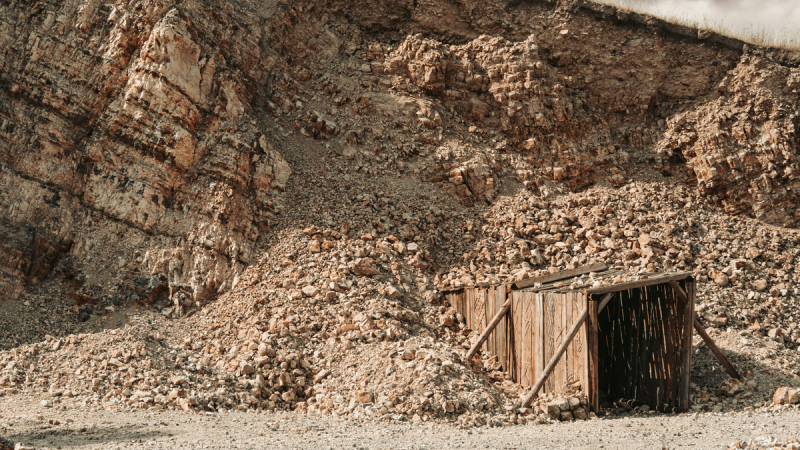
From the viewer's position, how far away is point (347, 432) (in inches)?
270

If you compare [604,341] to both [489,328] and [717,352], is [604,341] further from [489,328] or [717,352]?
[489,328]

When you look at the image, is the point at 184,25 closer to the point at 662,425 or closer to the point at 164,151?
the point at 164,151

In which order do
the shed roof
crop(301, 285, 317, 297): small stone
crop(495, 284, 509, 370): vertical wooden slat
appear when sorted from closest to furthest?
the shed roof < crop(495, 284, 509, 370): vertical wooden slat < crop(301, 285, 317, 297): small stone

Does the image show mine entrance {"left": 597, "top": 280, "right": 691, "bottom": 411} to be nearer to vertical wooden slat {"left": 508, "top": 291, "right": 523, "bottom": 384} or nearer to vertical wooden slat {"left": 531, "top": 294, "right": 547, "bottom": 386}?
vertical wooden slat {"left": 531, "top": 294, "right": 547, "bottom": 386}

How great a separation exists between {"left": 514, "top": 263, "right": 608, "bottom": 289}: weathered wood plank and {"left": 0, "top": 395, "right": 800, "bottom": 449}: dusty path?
275 cm

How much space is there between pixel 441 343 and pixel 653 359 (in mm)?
3479

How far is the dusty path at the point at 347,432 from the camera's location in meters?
6.12

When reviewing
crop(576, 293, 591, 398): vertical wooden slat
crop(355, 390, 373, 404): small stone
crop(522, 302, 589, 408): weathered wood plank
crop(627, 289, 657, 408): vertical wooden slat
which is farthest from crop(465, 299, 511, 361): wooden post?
crop(627, 289, 657, 408): vertical wooden slat

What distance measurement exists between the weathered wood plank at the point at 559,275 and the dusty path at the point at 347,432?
9.01 feet

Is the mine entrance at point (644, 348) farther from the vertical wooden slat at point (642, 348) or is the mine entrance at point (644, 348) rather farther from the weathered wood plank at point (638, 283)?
the weathered wood plank at point (638, 283)

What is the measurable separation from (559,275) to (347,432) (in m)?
5.25

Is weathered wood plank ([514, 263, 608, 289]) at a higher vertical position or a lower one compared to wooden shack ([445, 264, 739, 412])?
higher

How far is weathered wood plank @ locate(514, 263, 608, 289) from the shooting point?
952cm

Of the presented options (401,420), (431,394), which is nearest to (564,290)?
(431,394)
